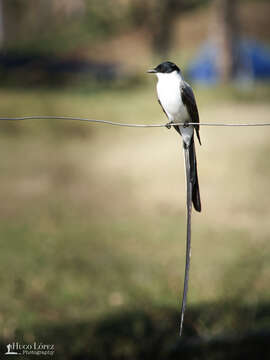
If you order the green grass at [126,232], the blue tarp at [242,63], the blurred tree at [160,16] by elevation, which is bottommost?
the green grass at [126,232]

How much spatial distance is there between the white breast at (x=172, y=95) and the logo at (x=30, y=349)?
12.1ft

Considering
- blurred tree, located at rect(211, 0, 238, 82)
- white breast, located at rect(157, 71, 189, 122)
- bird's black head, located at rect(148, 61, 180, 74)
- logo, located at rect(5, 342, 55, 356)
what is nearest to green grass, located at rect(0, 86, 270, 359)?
logo, located at rect(5, 342, 55, 356)

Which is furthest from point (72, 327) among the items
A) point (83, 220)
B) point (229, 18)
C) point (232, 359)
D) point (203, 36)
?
point (203, 36)

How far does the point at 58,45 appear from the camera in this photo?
3512 cm

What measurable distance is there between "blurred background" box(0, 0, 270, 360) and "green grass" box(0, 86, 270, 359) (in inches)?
1.3

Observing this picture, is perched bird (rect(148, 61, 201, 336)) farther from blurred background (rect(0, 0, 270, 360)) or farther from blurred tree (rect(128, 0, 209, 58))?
blurred tree (rect(128, 0, 209, 58))

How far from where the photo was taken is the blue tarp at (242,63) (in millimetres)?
27000

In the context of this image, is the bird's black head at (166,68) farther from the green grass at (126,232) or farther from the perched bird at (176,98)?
the green grass at (126,232)

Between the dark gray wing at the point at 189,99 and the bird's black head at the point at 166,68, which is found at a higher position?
the bird's black head at the point at 166,68

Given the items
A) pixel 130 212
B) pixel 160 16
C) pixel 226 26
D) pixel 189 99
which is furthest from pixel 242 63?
pixel 189 99

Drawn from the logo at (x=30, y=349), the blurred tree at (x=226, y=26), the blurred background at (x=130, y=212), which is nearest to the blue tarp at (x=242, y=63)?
the blurred background at (x=130, y=212)

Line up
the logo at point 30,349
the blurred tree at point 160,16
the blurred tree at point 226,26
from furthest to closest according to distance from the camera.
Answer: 1. the blurred tree at point 160,16
2. the blurred tree at point 226,26
3. the logo at point 30,349

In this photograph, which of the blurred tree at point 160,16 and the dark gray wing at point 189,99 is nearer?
the dark gray wing at point 189,99

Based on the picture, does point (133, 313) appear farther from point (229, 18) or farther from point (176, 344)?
point (229, 18)
